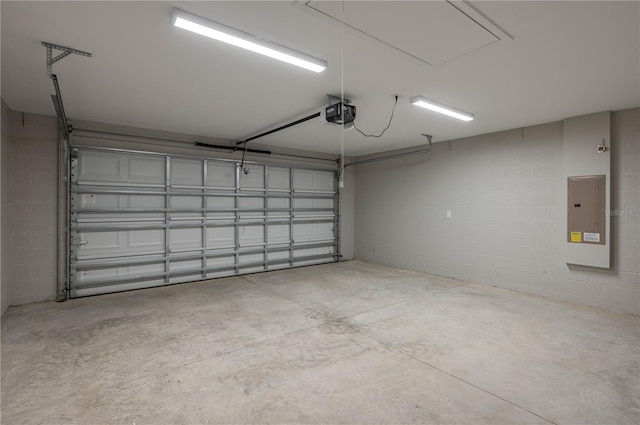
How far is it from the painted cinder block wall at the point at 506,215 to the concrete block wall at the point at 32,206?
581cm

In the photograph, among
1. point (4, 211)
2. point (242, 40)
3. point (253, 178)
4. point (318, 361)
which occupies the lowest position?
point (318, 361)

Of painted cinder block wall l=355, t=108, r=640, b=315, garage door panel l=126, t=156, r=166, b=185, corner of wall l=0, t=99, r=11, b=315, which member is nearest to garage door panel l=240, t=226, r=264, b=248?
garage door panel l=126, t=156, r=166, b=185

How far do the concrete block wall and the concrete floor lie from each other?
1.43 feet

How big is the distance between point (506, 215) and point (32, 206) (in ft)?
22.6

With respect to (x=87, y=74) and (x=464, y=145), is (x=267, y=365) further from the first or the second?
(x=464, y=145)

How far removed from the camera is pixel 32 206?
4.11 metres

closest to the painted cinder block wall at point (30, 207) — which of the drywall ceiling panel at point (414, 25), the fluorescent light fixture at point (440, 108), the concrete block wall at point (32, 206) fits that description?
the concrete block wall at point (32, 206)

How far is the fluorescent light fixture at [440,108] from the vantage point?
3.57 m

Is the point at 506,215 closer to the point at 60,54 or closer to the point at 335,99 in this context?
the point at 335,99

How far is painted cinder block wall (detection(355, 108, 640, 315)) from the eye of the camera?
387 cm

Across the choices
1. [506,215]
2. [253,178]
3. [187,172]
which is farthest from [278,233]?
[506,215]

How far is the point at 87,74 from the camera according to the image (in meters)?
2.93

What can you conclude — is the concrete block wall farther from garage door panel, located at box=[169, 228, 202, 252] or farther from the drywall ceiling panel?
the drywall ceiling panel

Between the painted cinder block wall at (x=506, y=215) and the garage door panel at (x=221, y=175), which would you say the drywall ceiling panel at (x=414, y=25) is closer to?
the painted cinder block wall at (x=506, y=215)
